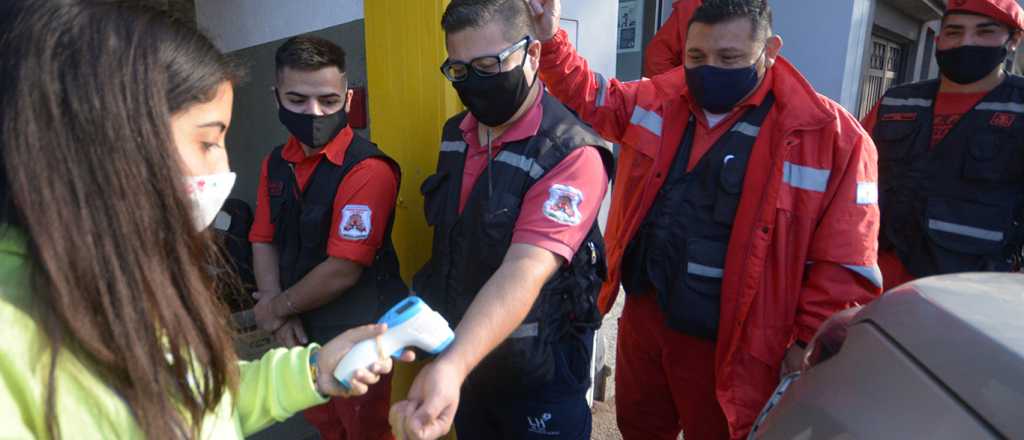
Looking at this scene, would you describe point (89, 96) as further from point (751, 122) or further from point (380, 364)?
point (751, 122)

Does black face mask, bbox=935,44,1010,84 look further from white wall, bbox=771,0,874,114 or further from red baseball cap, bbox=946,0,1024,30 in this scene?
white wall, bbox=771,0,874,114

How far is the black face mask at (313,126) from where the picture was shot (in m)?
2.04

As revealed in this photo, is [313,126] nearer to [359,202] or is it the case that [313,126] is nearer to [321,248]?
[359,202]

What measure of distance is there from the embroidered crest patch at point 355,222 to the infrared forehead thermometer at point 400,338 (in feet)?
2.49

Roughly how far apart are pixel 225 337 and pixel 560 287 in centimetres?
92

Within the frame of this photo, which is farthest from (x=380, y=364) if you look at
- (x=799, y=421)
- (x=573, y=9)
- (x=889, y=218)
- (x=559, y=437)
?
(x=889, y=218)

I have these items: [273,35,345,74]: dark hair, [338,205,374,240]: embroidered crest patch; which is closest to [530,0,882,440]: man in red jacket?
[273,35,345,74]: dark hair

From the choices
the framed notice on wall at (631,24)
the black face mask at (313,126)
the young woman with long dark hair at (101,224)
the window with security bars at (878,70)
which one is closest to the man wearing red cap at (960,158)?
the black face mask at (313,126)

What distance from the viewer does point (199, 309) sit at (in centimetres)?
96

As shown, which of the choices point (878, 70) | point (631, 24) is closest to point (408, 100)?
point (631, 24)

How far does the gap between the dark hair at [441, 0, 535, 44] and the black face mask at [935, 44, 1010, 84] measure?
217 cm

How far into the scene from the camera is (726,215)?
1.88 metres

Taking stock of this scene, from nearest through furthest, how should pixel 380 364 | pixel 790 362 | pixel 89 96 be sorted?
pixel 89 96 < pixel 380 364 < pixel 790 362

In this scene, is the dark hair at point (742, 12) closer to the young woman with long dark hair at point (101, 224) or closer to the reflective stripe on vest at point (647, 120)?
the reflective stripe on vest at point (647, 120)
